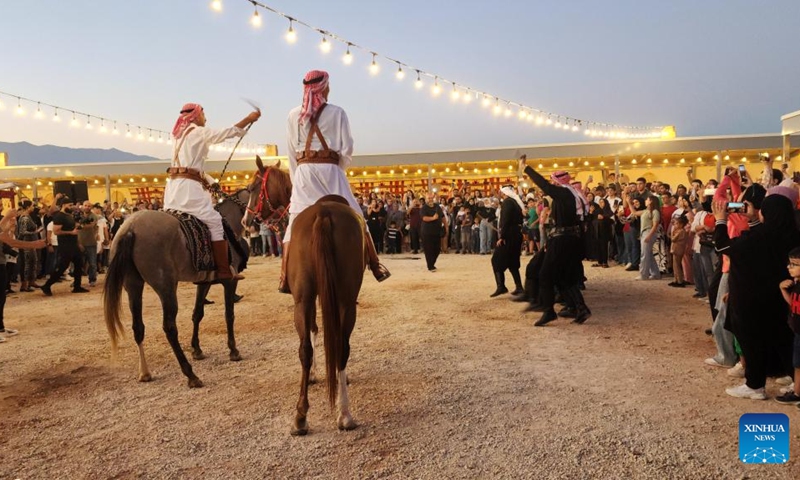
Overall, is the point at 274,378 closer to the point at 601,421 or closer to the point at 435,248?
the point at 601,421

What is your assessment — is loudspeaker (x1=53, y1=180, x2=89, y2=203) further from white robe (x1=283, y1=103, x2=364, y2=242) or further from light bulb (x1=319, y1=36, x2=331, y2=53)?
white robe (x1=283, y1=103, x2=364, y2=242)

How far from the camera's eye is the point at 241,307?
30.9 ft

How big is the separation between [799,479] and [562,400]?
1654 mm

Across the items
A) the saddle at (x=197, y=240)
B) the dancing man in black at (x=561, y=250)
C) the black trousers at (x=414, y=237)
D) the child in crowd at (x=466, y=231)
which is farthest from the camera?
the black trousers at (x=414, y=237)

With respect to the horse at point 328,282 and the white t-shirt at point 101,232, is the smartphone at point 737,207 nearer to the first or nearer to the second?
the horse at point 328,282

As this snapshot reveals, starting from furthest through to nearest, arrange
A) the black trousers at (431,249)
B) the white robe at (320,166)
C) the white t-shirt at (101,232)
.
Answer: the white t-shirt at (101,232), the black trousers at (431,249), the white robe at (320,166)

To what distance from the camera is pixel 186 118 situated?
588cm

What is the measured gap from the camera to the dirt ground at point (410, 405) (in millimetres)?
3377

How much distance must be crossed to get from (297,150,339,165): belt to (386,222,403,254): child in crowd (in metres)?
14.8

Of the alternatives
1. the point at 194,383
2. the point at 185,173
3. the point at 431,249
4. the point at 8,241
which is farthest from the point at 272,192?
the point at 431,249

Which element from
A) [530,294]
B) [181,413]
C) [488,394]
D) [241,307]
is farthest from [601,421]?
[241,307]

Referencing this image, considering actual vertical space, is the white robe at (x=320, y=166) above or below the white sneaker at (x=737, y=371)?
above

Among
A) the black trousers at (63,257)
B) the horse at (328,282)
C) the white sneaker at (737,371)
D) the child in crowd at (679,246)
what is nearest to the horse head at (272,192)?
the horse at (328,282)

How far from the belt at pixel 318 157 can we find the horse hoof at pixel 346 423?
2136 mm
